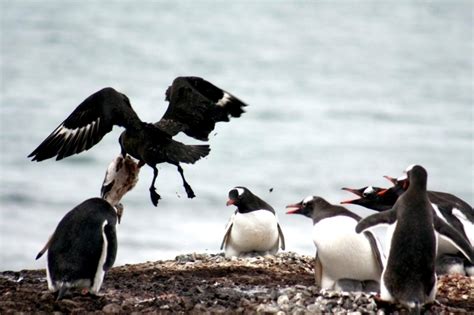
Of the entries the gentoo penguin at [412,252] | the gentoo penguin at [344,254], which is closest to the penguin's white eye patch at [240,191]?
the gentoo penguin at [344,254]

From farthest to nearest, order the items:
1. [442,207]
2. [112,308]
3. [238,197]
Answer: [238,197]
[442,207]
[112,308]

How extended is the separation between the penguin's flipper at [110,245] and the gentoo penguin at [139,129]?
1491 mm

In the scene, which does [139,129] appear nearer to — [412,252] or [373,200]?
[373,200]

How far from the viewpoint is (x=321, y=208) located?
9047mm

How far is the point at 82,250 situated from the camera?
806 cm

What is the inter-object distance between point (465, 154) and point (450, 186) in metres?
4.14

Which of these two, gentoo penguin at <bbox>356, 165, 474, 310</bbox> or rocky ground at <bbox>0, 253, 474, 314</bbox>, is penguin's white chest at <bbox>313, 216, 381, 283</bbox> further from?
gentoo penguin at <bbox>356, 165, 474, 310</bbox>

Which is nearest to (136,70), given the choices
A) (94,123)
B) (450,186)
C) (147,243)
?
(450,186)

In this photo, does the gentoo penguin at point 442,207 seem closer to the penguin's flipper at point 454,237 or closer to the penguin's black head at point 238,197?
the penguin's flipper at point 454,237

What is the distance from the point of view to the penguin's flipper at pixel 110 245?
8.12 meters

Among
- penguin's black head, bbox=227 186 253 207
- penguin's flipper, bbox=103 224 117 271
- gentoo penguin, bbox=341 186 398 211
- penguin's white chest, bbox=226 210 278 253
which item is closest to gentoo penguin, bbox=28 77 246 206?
penguin's black head, bbox=227 186 253 207

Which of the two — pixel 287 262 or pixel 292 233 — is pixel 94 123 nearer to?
pixel 287 262

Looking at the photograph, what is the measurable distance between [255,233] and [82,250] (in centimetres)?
306

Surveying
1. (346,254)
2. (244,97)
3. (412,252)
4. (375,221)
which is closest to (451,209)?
(346,254)
